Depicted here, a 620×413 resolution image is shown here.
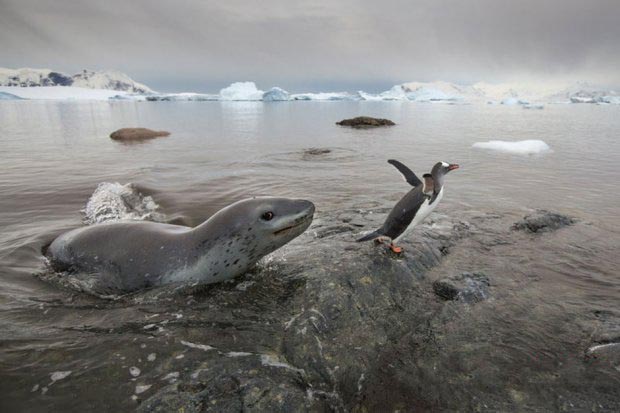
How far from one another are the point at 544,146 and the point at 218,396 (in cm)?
1961

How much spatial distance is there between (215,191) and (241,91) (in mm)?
134232

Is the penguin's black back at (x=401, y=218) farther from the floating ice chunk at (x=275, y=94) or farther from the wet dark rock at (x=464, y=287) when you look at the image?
the floating ice chunk at (x=275, y=94)

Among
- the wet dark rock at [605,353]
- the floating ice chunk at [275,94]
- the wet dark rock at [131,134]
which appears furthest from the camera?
the floating ice chunk at [275,94]

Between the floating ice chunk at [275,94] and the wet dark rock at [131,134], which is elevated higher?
the floating ice chunk at [275,94]

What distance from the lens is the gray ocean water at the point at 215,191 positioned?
342 cm

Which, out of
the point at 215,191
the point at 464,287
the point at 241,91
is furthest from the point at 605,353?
the point at 241,91

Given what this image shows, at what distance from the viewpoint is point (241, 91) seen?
444 feet

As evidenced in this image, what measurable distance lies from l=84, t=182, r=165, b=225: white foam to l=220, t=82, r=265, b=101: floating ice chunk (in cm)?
12972

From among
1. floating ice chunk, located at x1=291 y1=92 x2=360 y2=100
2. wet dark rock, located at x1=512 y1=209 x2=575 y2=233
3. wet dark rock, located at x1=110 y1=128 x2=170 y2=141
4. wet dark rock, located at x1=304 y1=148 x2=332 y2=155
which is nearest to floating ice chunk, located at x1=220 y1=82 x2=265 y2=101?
floating ice chunk, located at x1=291 y1=92 x2=360 y2=100

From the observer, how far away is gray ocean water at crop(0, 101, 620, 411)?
3424 millimetres

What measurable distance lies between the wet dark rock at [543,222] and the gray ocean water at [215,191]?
497 mm

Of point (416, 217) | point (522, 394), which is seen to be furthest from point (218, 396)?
point (416, 217)

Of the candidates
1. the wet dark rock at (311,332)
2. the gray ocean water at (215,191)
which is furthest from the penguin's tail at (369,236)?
the gray ocean water at (215,191)

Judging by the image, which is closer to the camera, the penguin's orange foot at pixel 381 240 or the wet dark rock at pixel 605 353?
the wet dark rock at pixel 605 353
